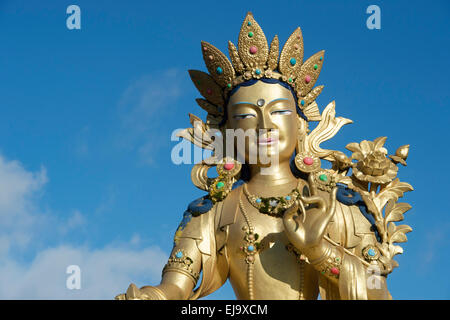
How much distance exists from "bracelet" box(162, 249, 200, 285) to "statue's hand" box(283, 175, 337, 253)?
4.12ft

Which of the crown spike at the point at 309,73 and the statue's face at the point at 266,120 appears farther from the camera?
the crown spike at the point at 309,73

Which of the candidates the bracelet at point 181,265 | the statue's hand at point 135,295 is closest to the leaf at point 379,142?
the bracelet at point 181,265

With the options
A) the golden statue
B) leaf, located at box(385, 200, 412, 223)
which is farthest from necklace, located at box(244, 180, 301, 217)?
leaf, located at box(385, 200, 412, 223)

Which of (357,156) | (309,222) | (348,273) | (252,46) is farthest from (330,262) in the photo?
(252,46)

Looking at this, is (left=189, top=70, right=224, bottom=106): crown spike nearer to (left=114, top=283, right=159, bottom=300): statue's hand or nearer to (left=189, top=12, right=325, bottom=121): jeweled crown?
(left=189, top=12, right=325, bottom=121): jeweled crown

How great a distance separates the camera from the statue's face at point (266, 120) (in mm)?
7988

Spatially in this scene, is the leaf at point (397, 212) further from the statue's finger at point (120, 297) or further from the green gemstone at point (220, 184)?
the statue's finger at point (120, 297)

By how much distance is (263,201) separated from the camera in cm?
784

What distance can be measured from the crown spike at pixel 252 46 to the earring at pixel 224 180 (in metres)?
1.14

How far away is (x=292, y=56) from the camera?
837 cm

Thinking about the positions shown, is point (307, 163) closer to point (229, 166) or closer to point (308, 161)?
point (308, 161)

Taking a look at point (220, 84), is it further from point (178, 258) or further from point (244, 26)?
point (178, 258)

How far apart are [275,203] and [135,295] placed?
1.92 m

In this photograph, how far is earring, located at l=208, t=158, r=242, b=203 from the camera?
26.7 feet
